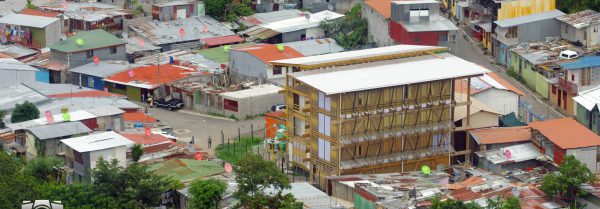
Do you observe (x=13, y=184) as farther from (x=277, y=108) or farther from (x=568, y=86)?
(x=568, y=86)

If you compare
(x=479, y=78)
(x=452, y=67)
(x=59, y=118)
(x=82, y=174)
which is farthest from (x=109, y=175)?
(x=479, y=78)

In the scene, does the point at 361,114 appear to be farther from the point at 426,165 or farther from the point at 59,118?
the point at 59,118

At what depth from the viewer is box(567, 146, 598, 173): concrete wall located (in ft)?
132

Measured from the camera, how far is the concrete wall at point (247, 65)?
51656mm

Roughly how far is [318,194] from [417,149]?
3.78 metres

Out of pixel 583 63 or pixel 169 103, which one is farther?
pixel 169 103

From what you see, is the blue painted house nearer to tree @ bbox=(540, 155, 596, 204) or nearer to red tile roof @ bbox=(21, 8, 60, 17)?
red tile roof @ bbox=(21, 8, 60, 17)

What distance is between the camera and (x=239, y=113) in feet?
160

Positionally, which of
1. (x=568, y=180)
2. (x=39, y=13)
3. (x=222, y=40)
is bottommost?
(x=222, y=40)

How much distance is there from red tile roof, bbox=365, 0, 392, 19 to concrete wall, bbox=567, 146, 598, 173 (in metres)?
14.6

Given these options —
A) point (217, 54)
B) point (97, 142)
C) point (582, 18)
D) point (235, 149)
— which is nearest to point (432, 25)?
point (582, 18)

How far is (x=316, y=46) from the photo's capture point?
182 ft

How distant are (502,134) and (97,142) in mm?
10082

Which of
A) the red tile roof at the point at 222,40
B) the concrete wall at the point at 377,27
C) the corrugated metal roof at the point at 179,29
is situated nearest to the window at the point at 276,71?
the concrete wall at the point at 377,27
